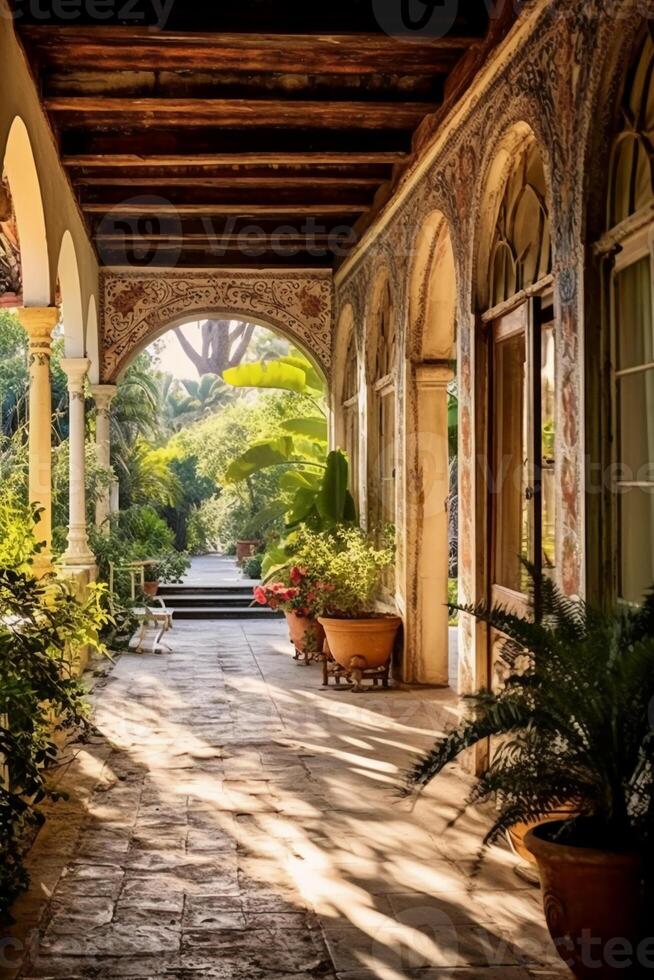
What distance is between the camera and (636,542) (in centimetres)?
460

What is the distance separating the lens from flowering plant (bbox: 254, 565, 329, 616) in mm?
10570

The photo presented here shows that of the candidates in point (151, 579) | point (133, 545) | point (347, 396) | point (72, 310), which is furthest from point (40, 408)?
point (151, 579)

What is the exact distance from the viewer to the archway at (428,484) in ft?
30.6

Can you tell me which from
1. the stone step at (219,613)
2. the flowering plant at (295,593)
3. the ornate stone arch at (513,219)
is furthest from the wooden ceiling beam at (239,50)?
the stone step at (219,613)

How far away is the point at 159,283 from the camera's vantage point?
546 inches

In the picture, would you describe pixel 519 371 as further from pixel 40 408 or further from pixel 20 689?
pixel 40 408

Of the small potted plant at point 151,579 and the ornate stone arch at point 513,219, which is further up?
the ornate stone arch at point 513,219

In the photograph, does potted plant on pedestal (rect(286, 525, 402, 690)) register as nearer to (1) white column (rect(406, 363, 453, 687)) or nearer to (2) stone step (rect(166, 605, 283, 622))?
(1) white column (rect(406, 363, 453, 687))

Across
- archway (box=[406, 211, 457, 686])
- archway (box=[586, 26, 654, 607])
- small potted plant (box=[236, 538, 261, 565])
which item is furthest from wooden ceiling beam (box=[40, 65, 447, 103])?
small potted plant (box=[236, 538, 261, 565])

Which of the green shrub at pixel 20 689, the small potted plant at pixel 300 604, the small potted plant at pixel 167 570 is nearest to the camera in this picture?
the green shrub at pixel 20 689

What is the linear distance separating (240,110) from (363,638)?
4.25 metres

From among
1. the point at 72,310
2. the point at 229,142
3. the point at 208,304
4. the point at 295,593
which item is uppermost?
the point at 229,142

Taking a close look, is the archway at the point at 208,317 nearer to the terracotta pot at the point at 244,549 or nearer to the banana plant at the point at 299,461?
the banana plant at the point at 299,461

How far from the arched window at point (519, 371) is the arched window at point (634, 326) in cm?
73
